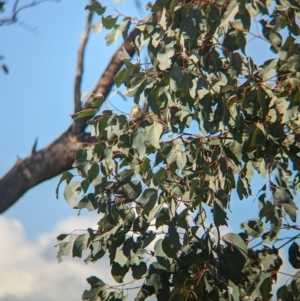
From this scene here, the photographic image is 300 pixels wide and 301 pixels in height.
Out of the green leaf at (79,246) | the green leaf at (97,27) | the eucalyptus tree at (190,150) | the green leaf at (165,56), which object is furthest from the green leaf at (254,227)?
the green leaf at (97,27)

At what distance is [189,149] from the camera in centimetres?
216

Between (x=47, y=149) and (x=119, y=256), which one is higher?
(x=47, y=149)

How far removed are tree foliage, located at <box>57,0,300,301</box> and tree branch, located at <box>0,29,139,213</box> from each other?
2.13 m

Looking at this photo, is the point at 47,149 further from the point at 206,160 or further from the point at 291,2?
the point at 291,2

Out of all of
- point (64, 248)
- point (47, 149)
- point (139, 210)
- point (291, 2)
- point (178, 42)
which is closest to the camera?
point (291, 2)

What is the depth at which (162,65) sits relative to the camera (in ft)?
6.16

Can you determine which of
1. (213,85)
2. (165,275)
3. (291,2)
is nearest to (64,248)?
(165,275)

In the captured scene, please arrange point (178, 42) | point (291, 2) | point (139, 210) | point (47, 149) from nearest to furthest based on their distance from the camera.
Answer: point (291, 2)
point (178, 42)
point (139, 210)
point (47, 149)

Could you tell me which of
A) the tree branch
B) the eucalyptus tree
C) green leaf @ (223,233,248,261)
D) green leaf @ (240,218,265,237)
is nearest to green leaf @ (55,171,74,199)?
the eucalyptus tree

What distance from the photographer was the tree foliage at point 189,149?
194 cm

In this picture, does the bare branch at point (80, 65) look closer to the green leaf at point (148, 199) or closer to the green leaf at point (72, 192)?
the green leaf at point (72, 192)

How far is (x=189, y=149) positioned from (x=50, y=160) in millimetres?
2390

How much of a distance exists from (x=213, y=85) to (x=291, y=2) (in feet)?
1.21

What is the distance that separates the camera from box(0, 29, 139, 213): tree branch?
4371 millimetres
